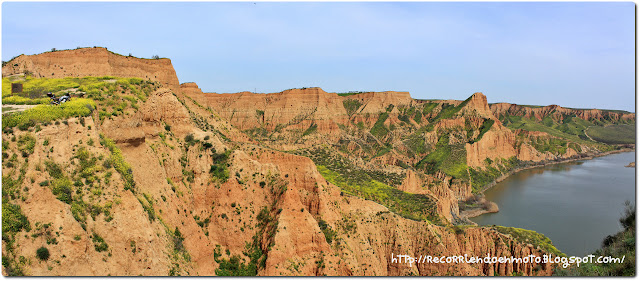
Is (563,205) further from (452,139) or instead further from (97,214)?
(97,214)

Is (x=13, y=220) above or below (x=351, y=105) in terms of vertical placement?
below

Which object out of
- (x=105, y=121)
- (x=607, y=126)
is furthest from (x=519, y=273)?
(x=607, y=126)

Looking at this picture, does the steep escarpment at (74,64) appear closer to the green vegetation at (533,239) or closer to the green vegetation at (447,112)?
the green vegetation at (533,239)

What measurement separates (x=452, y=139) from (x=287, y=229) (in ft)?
311

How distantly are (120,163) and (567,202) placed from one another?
80.3m

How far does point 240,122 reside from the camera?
12206 centimetres

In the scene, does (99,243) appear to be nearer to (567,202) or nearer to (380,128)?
(567,202)

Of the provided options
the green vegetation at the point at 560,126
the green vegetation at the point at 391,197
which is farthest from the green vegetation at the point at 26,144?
the green vegetation at the point at 560,126

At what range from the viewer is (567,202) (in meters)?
71.2

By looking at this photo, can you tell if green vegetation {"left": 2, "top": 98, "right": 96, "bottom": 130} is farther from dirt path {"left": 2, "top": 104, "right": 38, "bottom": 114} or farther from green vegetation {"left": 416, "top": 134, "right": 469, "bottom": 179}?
green vegetation {"left": 416, "top": 134, "right": 469, "bottom": 179}

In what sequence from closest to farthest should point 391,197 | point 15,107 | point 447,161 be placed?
point 15,107, point 391,197, point 447,161

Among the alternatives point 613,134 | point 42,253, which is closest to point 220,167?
point 42,253

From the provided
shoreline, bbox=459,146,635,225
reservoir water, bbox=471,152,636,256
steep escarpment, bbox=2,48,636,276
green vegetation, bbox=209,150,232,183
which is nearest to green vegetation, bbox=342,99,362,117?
shoreline, bbox=459,146,635,225

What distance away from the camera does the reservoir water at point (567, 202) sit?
175 feet
